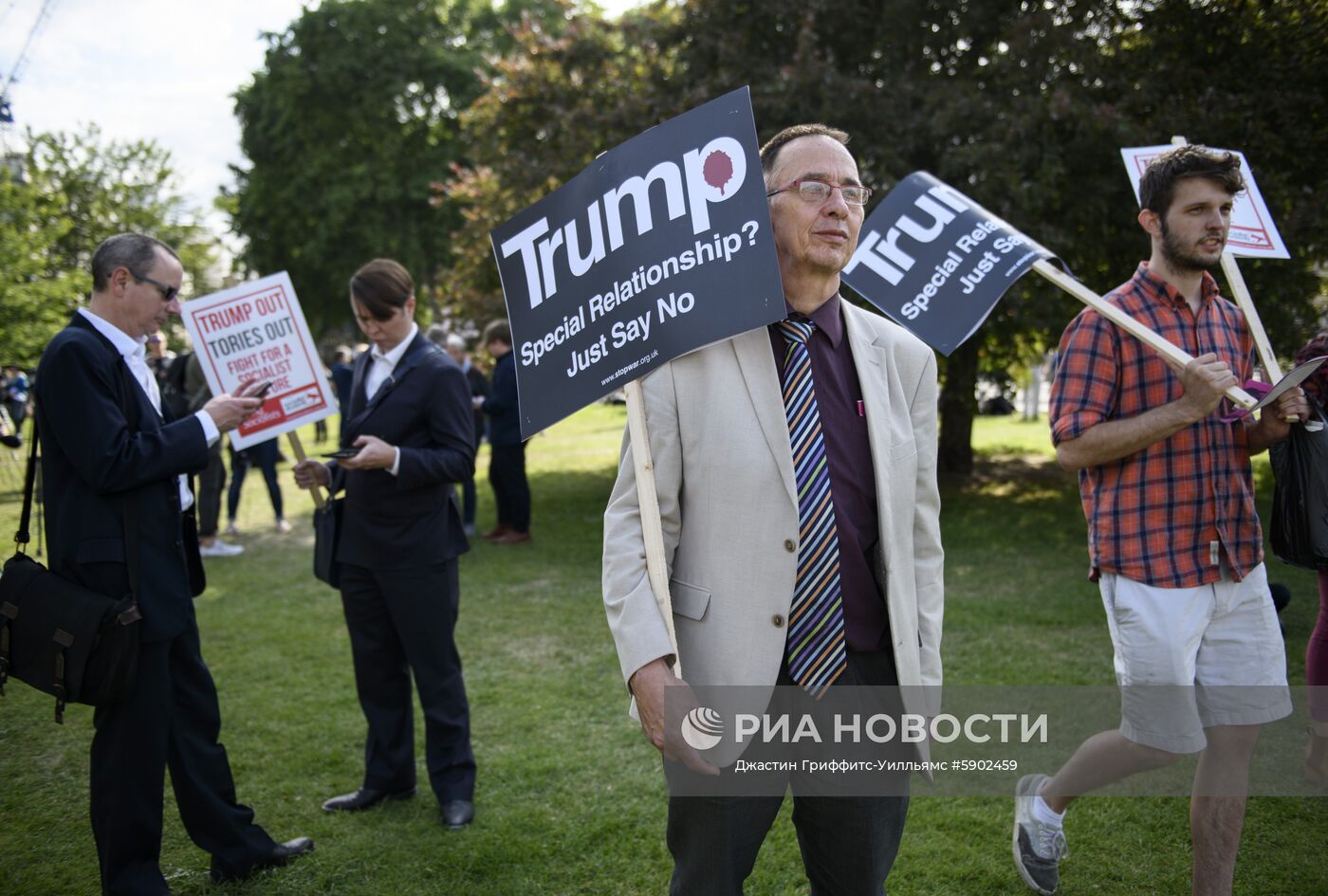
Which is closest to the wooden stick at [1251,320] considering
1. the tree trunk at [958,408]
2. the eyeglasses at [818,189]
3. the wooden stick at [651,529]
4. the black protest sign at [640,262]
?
the eyeglasses at [818,189]

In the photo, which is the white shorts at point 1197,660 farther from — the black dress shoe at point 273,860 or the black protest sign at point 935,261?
the black dress shoe at point 273,860

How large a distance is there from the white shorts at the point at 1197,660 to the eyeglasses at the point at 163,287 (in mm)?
3569

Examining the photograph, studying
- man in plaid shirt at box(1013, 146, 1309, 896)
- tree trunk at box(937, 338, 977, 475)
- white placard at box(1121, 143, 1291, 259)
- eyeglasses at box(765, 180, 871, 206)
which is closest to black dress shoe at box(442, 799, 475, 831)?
man in plaid shirt at box(1013, 146, 1309, 896)

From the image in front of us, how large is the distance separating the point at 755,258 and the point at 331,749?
157 inches

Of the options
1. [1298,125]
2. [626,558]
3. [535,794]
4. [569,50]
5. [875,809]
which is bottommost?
[535,794]

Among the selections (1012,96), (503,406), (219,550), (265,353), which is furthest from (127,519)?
(1012,96)

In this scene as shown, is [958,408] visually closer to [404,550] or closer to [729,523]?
[404,550]

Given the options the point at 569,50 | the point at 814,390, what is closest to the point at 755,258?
the point at 814,390

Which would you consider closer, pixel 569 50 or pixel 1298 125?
pixel 1298 125

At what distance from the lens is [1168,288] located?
10.4 feet

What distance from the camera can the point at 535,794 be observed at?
435cm

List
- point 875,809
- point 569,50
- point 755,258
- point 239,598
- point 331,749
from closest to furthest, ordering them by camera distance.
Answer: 1. point 755,258
2. point 875,809
3. point 331,749
4. point 239,598
5. point 569,50

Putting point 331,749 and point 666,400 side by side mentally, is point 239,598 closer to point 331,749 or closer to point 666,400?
point 331,749

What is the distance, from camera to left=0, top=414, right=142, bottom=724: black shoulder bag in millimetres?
3080
